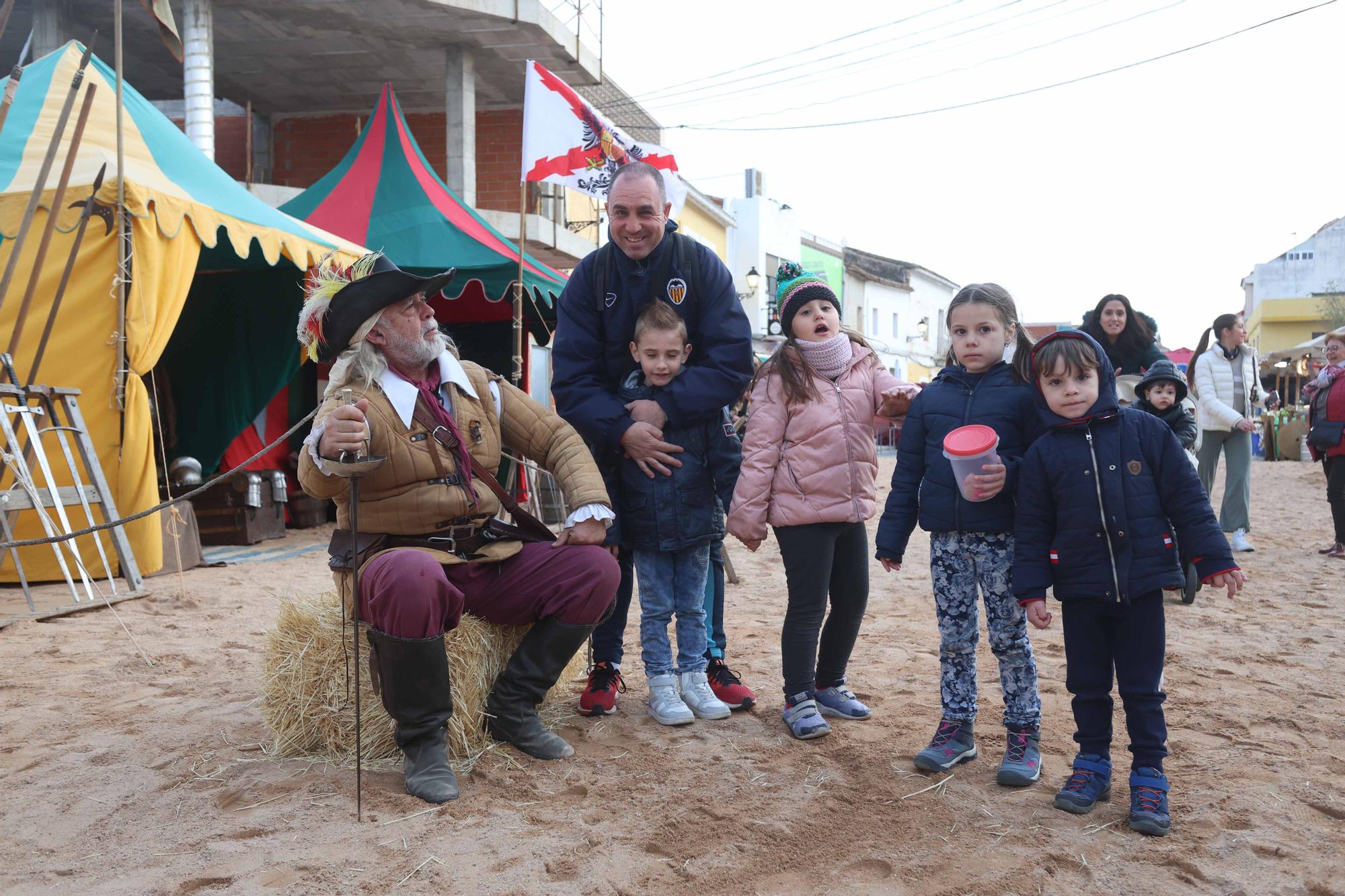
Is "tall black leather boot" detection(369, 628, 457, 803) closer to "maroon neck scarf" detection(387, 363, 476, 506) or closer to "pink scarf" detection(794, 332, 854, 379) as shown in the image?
"maroon neck scarf" detection(387, 363, 476, 506)

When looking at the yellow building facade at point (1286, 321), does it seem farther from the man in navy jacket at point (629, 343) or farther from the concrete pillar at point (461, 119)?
the man in navy jacket at point (629, 343)

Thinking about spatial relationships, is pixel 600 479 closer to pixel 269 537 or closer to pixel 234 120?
pixel 269 537

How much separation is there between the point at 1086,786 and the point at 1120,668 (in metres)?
0.33

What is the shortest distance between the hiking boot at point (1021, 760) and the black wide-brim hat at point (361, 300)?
219cm

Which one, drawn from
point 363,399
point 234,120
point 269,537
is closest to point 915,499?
point 363,399

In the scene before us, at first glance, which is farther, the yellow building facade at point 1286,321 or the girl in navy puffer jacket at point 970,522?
the yellow building facade at point 1286,321

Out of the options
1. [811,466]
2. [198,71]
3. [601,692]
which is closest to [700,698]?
[601,692]

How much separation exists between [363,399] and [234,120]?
12816 millimetres

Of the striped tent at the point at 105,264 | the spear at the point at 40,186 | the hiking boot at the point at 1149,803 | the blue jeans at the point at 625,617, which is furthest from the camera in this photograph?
the striped tent at the point at 105,264

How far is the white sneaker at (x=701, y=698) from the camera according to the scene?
3449mm

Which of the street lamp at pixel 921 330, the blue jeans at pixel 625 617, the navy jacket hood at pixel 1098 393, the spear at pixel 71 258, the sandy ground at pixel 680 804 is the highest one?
the street lamp at pixel 921 330

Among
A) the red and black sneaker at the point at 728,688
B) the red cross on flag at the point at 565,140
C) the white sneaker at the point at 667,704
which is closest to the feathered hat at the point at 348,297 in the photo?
the white sneaker at the point at 667,704

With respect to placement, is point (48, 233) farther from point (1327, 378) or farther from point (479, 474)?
point (1327, 378)

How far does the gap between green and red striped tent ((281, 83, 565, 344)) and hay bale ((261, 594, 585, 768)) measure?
5.18 m
